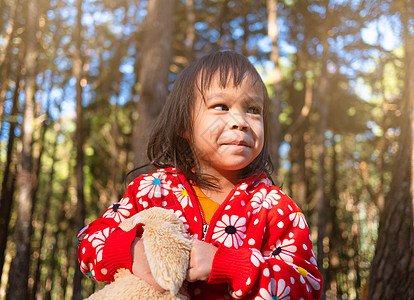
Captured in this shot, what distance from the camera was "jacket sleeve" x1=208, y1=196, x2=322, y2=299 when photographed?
1.37 meters

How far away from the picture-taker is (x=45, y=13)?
1152 centimetres

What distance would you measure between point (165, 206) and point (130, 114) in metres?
13.5

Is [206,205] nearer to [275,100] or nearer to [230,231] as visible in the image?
[230,231]

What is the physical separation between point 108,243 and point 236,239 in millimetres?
532

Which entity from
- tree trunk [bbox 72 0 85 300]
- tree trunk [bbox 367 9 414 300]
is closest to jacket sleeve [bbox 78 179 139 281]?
tree trunk [bbox 367 9 414 300]

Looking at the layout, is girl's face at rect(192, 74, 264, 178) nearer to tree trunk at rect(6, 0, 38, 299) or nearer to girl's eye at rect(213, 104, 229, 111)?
girl's eye at rect(213, 104, 229, 111)

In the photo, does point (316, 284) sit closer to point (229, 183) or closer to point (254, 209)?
point (254, 209)

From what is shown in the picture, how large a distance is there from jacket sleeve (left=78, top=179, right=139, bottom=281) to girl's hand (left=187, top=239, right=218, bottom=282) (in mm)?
242

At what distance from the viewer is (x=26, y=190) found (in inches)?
335

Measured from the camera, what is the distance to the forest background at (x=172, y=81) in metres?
7.80

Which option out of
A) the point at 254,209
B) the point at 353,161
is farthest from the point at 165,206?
the point at 353,161

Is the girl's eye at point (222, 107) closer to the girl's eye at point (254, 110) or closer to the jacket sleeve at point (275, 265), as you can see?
the girl's eye at point (254, 110)

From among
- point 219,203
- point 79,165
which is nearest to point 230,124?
point 219,203

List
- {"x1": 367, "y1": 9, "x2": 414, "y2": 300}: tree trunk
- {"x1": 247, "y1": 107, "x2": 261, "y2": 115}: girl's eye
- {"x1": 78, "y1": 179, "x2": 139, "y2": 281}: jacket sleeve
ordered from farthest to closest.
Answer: {"x1": 367, "y1": 9, "x2": 414, "y2": 300}: tree trunk
{"x1": 247, "y1": 107, "x2": 261, "y2": 115}: girl's eye
{"x1": 78, "y1": 179, "x2": 139, "y2": 281}: jacket sleeve
